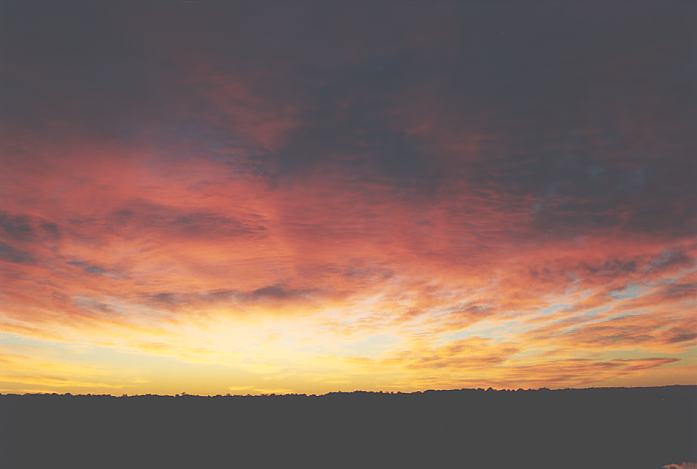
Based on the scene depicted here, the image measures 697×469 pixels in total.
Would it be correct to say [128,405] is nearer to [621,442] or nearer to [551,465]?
[551,465]

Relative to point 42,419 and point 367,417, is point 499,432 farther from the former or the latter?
point 42,419

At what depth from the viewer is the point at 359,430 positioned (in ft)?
109

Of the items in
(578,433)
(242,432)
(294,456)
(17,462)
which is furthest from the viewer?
(578,433)

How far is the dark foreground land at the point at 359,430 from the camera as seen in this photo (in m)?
26.8

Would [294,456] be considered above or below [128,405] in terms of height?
below

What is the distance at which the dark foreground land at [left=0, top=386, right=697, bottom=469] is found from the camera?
2678cm

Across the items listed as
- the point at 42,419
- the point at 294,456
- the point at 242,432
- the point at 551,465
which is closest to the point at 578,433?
the point at 551,465

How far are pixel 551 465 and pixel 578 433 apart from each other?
905cm

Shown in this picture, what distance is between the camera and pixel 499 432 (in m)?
33.9

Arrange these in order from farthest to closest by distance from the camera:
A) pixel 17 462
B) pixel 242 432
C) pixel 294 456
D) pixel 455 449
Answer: pixel 242 432 → pixel 455 449 → pixel 294 456 → pixel 17 462

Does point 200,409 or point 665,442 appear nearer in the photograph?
point 665,442

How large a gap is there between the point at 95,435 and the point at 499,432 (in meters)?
25.9

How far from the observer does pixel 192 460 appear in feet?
85.1

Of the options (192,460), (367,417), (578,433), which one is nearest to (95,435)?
(192,460)
